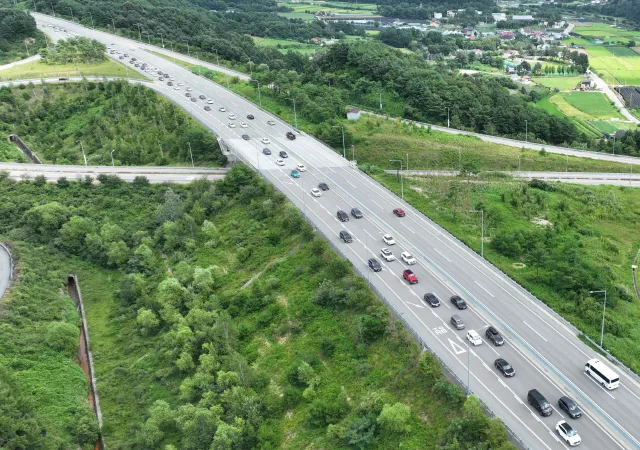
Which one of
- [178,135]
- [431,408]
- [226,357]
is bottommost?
[226,357]

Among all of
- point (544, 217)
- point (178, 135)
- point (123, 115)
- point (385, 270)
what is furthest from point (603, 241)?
point (123, 115)

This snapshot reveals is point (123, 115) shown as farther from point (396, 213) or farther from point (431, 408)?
point (431, 408)

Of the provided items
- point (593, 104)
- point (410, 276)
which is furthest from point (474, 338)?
point (593, 104)

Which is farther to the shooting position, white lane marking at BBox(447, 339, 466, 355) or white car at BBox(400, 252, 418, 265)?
white car at BBox(400, 252, 418, 265)

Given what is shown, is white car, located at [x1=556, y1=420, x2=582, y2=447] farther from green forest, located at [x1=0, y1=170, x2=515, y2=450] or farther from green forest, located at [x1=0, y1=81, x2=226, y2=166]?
green forest, located at [x1=0, y1=81, x2=226, y2=166]

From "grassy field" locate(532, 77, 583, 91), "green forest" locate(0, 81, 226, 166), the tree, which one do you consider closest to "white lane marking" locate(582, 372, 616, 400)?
the tree

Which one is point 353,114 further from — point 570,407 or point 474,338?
point 570,407
